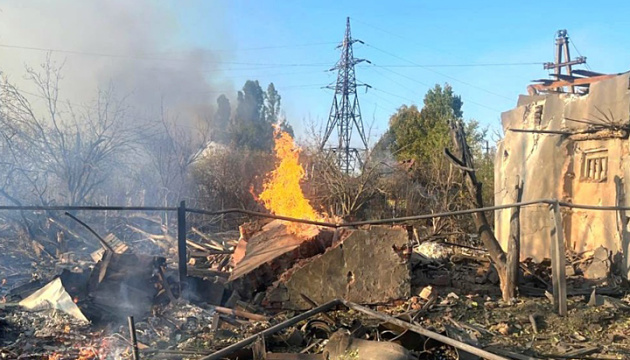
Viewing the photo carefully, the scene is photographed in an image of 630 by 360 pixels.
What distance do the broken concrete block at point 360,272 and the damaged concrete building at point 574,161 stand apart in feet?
6.41

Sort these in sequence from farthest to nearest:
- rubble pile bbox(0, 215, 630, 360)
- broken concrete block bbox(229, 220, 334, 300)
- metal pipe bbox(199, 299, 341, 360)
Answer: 1. broken concrete block bbox(229, 220, 334, 300)
2. rubble pile bbox(0, 215, 630, 360)
3. metal pipe bbox(199, 299, 341, 360)

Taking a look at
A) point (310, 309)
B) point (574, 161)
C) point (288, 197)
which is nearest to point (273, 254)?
point (310, 309)

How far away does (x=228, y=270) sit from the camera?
931cm

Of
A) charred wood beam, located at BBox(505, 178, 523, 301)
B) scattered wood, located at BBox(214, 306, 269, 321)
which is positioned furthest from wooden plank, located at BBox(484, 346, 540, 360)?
scattered wood, located at BBox(214, 306, 269, 321)

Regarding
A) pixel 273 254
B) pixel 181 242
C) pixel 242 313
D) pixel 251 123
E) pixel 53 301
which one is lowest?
pixel 242 313

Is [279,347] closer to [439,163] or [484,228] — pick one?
[484,228]

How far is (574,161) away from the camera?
34.3 feet

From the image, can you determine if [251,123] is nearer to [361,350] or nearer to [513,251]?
[513,251]

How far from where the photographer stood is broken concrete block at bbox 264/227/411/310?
6938 mm

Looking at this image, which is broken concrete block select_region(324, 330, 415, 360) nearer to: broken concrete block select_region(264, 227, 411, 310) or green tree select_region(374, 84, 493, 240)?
broken concrete block select_region(264, 227, 411, 310)

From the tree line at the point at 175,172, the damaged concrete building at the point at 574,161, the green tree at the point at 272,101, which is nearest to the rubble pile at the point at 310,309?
the damaged concrete building at the point at 574,161

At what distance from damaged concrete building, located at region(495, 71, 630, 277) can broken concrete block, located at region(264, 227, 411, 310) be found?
1.96 metres

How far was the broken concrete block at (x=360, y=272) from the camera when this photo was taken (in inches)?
273

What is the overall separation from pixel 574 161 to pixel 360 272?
6257 millimetres
